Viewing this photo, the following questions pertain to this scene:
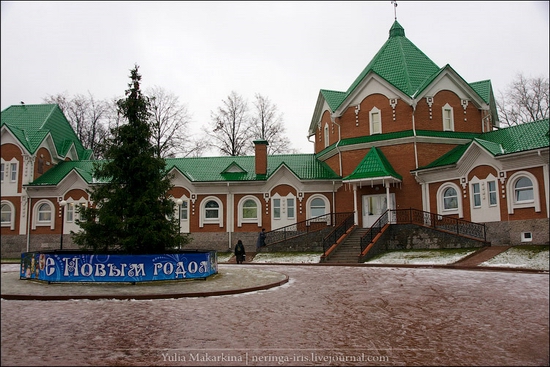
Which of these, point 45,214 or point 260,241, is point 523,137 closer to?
point 260,241

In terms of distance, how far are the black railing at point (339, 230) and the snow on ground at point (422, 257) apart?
2963mm

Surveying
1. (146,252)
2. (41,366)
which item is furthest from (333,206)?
(41,366)

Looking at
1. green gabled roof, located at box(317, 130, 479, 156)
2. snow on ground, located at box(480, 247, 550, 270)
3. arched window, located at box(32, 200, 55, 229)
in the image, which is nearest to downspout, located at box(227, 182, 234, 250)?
green gabled roof, located at box(317, 130, 479, 156)

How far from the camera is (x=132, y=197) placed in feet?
50.7

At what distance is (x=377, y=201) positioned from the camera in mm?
27344

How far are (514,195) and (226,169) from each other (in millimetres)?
17663

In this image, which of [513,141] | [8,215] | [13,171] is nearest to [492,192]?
[513,141]

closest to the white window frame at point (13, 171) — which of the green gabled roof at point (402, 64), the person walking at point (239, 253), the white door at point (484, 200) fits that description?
the person walking at point (239, 253)

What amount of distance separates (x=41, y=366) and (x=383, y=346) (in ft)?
16.4

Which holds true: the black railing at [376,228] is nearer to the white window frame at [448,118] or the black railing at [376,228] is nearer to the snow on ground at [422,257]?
the snow on ground at [422,257]

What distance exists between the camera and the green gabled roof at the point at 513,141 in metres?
20.8

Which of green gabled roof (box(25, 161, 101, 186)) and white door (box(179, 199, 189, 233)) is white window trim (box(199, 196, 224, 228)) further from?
green gabled roof (box(25, 161, 101, 186))

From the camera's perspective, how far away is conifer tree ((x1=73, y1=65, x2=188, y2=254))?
15.0 metres

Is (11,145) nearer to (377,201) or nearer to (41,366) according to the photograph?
(377,201)
